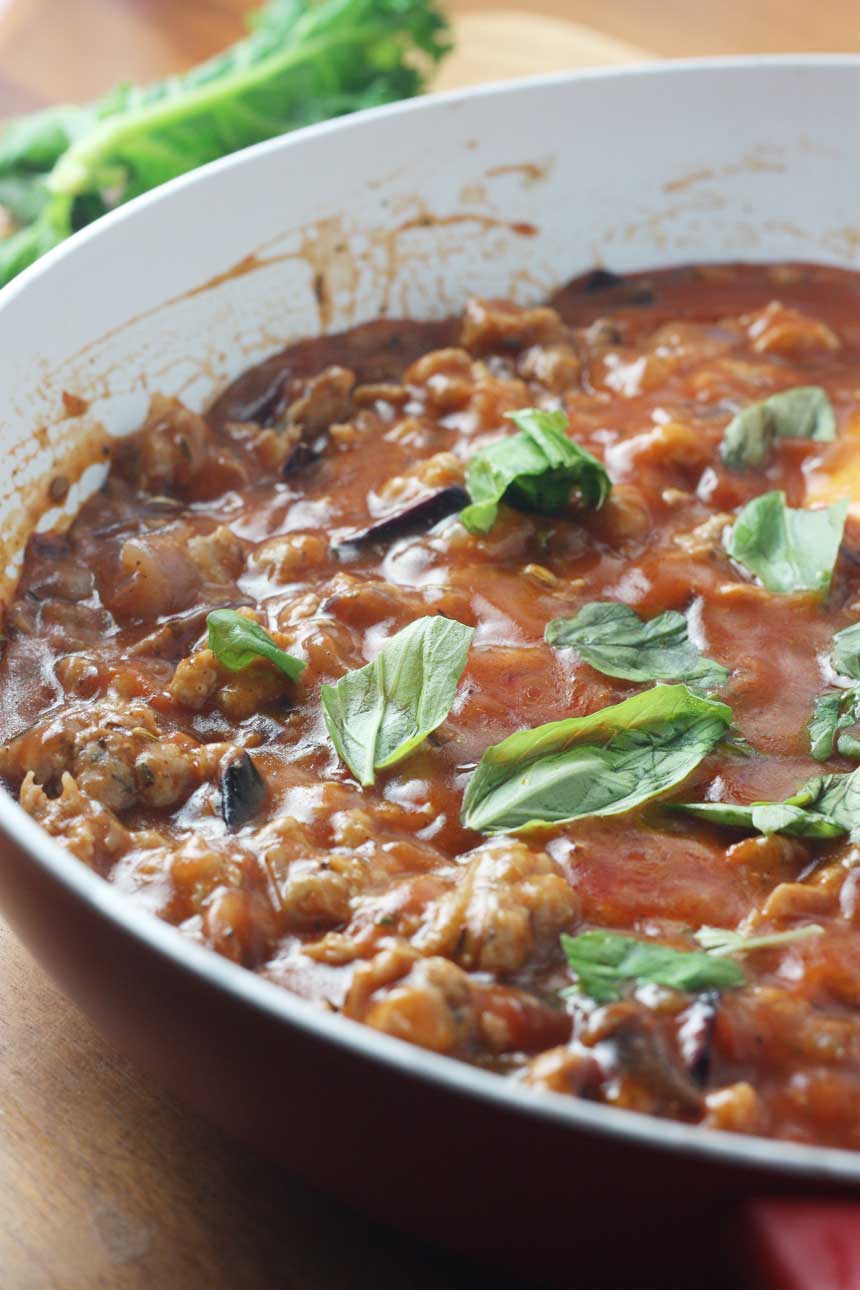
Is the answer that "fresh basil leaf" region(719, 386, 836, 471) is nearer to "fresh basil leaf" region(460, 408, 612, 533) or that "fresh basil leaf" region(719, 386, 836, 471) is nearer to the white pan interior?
"fresh basil leaf" region(460, 408, 612, 533)

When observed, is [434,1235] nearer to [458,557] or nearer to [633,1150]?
[633,1150]

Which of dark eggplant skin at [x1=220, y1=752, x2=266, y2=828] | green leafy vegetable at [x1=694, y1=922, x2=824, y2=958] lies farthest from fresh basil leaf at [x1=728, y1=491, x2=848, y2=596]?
dark eggplant skin at [x1=220, y1=752, x2=266, y2=828]

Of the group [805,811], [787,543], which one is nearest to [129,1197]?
[805,811]

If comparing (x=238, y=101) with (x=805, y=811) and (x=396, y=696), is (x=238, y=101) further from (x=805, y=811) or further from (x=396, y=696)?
(x=805, y=811)

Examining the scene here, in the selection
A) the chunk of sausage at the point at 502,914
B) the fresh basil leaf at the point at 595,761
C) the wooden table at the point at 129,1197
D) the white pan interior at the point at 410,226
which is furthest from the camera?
the white pan interior at the point at 410,226

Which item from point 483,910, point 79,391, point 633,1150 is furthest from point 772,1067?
point 79,391

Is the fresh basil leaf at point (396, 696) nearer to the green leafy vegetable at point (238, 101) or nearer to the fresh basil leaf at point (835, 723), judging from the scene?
the fresh basil leaf at point (835, 723)

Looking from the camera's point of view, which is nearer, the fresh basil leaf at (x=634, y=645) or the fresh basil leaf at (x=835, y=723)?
the fresh basil leaf at (x=835, y=723)

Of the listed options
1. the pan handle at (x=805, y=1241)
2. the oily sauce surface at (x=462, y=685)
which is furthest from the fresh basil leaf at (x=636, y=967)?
the pan handle at (x=805, y=1241)
